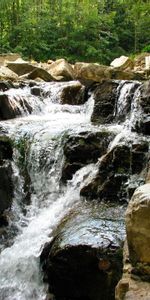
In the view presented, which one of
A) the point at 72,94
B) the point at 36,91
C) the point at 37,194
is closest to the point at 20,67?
the point at 36,91

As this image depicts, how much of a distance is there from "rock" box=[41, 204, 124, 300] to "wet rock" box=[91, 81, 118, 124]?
4626 millimetres

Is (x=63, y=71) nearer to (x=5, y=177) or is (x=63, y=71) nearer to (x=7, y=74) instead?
(x=7, y=74)

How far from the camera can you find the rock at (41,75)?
14.5 meters

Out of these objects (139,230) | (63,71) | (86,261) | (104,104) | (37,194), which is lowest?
(37,194)

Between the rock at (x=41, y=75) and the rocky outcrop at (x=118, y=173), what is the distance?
8.17 m

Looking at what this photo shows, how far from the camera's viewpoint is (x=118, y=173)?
21.8ft

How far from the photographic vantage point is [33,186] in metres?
7.60

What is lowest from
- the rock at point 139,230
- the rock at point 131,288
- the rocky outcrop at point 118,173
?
the rocky outcrop at point 118,173

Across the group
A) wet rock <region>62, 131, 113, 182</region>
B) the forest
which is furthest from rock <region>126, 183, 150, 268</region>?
the forest

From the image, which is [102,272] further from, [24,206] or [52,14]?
[52,14]

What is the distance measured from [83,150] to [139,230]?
4687 millimetres

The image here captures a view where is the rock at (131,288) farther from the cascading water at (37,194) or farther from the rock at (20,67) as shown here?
the rock at (20,67)

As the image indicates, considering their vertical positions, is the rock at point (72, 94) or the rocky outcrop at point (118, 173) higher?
the rocky outcrop at point (118, 173)

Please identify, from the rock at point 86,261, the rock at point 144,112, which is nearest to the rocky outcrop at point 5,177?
the rock at point 86,261
